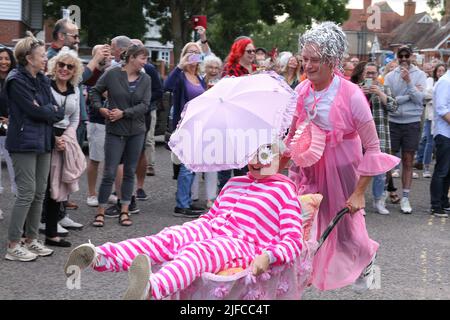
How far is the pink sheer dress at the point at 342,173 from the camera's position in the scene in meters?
4.73

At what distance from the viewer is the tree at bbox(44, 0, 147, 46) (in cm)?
3294

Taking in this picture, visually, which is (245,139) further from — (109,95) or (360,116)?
(109,95)

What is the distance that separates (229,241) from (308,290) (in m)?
2.07

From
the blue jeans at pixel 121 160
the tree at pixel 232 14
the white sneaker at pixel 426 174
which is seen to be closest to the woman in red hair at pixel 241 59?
the blue jeans at pixel 121 160

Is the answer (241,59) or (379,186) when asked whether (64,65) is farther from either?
(379,186)

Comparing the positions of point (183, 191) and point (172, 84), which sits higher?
point (172, 84)

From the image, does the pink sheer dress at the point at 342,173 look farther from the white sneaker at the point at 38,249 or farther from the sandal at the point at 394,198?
the sandal at the point at 394,198

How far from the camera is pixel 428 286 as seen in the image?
6.20 meters

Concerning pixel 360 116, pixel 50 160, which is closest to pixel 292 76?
pixel 50 160

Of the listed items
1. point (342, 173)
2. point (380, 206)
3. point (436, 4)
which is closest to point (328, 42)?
point (342, 173)

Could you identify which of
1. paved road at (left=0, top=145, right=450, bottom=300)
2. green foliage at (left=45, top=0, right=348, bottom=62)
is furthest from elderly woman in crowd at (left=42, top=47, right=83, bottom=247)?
green foliage at (left=45, top=0, right=348, bottom=62)

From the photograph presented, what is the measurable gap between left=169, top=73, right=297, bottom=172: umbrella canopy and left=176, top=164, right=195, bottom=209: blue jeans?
4503 mm

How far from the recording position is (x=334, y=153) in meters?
4.87

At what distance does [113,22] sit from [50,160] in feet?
89.2
